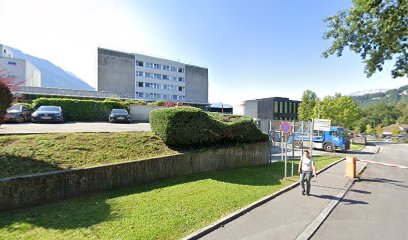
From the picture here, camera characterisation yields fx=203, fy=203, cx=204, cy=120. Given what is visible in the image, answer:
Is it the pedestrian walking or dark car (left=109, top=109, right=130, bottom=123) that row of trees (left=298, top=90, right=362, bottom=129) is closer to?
dark car (left=109, top=109, right=130, bottom=123)

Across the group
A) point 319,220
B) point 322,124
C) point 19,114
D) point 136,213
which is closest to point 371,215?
point 319,220

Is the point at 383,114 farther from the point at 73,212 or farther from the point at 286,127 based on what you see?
the point at 73,212

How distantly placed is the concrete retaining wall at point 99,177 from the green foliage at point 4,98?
2.46 meters

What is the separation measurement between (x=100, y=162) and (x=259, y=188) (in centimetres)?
533

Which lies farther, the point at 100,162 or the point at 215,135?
the point at 215,135

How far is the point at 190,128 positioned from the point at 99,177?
3.89 metres

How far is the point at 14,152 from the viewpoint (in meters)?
5.65

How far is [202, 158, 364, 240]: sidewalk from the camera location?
170 inches

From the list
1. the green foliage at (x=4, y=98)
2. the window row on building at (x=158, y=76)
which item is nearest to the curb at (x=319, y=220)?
the green foliage at (x=4, y=98)

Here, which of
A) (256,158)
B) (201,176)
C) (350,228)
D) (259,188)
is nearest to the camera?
(350,228)

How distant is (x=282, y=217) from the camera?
5199 mm

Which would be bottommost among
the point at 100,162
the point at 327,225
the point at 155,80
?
the point at 327,225

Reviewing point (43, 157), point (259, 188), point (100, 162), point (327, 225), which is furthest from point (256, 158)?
point (43, 157)

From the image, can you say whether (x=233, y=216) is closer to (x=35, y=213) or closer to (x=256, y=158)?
(x=35, y=213)
